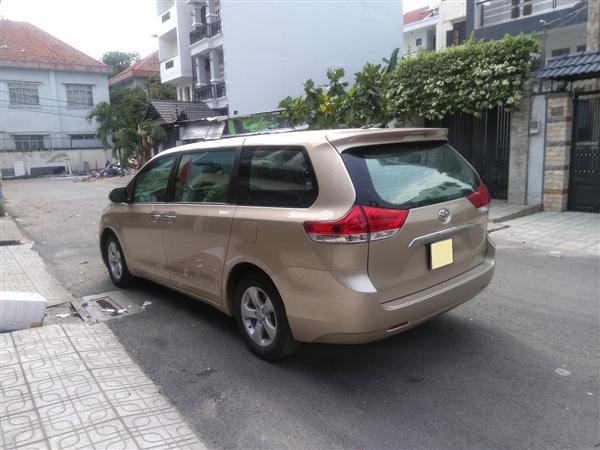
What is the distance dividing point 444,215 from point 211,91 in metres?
24.9

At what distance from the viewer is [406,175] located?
3375mm

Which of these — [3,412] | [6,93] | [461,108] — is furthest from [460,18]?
[6,93]

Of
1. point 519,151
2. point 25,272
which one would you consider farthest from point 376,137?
point 519,151

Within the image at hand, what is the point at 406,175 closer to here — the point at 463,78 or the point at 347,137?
the point at 347,137

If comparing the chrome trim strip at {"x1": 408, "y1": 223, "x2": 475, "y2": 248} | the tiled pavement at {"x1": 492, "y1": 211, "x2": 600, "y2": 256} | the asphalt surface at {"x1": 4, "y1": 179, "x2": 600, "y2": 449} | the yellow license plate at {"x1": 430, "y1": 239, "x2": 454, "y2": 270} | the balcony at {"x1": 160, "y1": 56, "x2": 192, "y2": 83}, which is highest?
the balcony at {"x1": 160, "y1": 56, "x2": 192, "y2": 83}

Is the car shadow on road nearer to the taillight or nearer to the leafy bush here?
the taillight

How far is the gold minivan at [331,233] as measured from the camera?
3.07 meters

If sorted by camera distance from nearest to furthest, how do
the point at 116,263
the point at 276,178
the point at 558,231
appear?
the point at 276,178
the point at 116,263
the point at 558,231

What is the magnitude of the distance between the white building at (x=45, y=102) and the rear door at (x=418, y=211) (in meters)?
39.2

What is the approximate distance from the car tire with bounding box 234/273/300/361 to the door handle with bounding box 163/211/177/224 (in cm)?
104

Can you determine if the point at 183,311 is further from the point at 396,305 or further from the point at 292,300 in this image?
the point at 396,305

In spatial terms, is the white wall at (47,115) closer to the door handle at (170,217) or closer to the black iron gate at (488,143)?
the black iron gate at (488,143)

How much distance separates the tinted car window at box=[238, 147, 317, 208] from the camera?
3342 millimetres

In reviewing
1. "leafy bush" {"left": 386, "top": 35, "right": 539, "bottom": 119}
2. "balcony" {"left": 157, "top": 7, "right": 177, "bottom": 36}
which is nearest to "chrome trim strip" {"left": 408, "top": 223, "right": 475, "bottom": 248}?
"leafy bush" {"left": 386, "top": 35, "right": 539, "bottom": 119}
